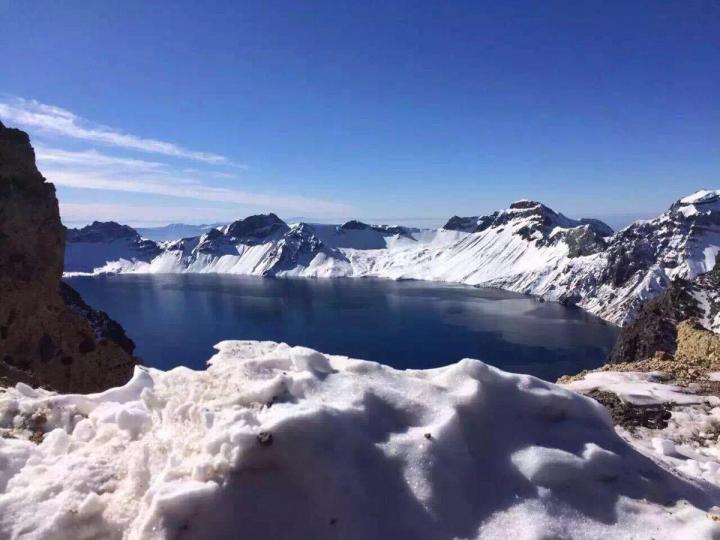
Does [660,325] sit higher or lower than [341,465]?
lower

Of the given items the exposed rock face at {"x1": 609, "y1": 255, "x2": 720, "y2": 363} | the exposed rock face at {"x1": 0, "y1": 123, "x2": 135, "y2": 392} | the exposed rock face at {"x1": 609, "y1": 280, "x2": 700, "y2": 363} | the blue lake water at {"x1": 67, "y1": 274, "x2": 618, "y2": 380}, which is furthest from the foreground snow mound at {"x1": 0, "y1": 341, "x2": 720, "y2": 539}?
the blue lake water at {"x1": 67, "y1": 274, "x2": 618, "y2": 380}

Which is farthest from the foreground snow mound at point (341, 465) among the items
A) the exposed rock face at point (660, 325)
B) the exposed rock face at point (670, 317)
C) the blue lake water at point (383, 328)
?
the blue lake water at point (383, 328)

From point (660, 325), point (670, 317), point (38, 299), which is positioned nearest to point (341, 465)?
point (38, 299)

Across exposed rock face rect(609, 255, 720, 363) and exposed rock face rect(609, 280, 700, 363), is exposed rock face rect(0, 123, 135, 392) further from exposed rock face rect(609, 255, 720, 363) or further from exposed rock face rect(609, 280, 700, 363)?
exposed rock face rect(609, 280, 700, 363)

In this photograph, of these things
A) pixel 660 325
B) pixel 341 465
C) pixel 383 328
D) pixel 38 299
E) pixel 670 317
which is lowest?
pixel 383 328

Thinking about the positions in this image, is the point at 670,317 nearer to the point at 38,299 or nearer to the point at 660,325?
the point at 660,325

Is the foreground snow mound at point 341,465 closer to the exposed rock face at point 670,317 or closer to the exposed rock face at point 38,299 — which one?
the exposed rock face at point 38,299
